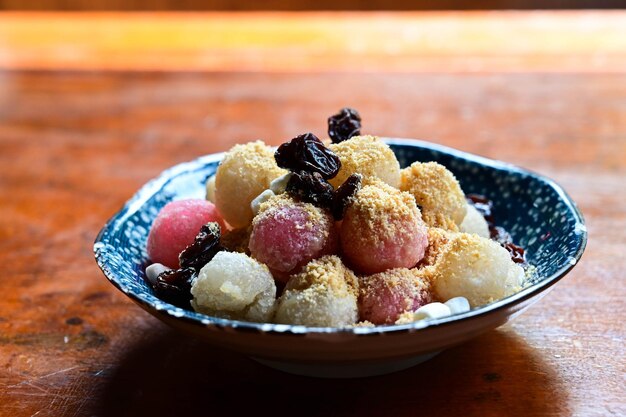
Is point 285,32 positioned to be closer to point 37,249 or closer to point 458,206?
point 37,249

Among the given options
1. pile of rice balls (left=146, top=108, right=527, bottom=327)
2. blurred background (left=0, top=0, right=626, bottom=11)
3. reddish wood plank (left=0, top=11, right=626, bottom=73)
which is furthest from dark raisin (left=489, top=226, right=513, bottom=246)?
blurred background (left=0, top=0, right=626, bottom=11)

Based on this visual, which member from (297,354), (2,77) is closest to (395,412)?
(297,354)

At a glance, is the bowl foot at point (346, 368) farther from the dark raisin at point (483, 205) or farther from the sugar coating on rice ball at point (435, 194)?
the dark raisin at point (483, 205)

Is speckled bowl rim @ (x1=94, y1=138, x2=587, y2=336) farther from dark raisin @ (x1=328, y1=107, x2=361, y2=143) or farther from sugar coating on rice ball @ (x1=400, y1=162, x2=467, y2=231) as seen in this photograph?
dark raisin @ (x1=328, y1=107, x2=361, y2=143)

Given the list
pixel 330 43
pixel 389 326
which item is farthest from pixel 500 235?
pixel 330 43

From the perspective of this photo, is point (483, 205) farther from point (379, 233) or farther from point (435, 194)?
point (379, 233)

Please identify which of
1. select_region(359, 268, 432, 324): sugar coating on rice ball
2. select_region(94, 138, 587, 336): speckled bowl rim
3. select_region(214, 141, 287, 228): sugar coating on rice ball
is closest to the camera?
select_region(94, 138, 587, 336): speckled bowl rim
